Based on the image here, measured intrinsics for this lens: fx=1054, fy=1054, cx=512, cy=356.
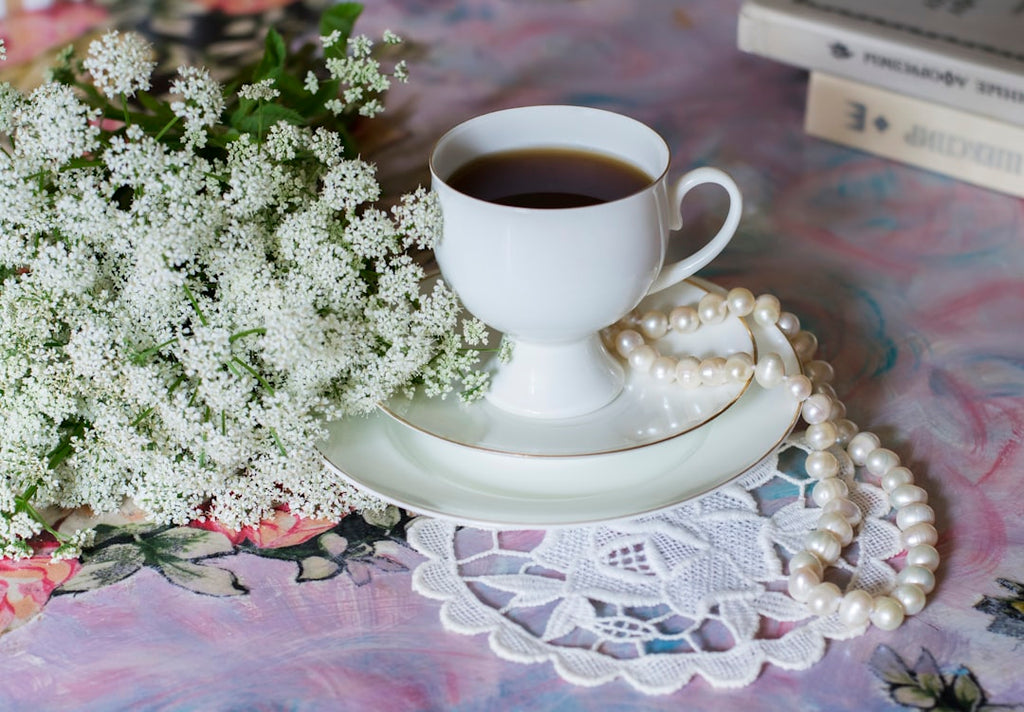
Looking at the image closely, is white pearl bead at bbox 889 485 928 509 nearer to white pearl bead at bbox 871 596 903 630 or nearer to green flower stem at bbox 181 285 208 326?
white pearl bead at bbox 871 596 903 630

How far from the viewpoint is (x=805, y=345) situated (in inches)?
31.4

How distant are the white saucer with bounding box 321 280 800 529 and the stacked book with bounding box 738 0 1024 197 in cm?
46

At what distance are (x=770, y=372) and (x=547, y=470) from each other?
0.53ft

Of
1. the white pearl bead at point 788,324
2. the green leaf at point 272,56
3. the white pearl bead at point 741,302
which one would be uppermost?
the green leaf at point 272,56

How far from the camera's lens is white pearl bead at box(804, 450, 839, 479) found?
0.66m

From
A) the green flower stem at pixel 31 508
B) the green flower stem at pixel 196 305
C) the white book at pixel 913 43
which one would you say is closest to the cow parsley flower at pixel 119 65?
the green flower stem at pixel 196 305

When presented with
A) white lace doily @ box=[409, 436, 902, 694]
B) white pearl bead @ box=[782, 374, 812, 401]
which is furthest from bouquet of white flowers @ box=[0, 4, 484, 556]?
white pearl bead @ box=[782, 374, 812, 401]

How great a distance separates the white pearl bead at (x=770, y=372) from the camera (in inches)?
27.3

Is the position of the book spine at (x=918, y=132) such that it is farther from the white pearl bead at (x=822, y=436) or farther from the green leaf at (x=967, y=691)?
the green leaf at (x=967, y=691)

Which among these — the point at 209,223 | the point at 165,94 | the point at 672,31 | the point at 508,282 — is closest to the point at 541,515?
the point at 508,282

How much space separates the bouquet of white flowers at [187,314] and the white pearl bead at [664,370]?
0.13 m

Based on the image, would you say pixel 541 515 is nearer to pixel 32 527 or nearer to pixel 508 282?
pixel 508 282

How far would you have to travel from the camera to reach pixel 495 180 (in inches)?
28.3

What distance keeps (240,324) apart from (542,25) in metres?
0.92
